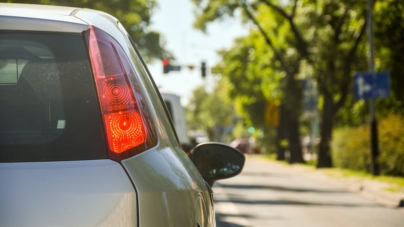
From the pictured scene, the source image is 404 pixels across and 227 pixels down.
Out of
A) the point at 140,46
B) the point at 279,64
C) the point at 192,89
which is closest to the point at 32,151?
the point at 279,64

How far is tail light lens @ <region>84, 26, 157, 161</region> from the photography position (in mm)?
2574

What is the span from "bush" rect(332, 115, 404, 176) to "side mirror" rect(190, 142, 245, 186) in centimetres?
2247

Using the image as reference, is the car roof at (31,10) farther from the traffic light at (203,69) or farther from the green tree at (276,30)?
the traffic light at (203,69)

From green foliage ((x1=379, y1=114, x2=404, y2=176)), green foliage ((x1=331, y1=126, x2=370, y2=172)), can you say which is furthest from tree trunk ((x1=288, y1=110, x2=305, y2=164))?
green foliage ((x1=379, y1=114, x2=404, y2=176))

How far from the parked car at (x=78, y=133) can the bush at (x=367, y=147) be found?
23.9m

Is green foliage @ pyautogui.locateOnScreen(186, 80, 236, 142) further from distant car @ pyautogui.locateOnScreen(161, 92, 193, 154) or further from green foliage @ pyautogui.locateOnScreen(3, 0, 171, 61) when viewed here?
distant car @ pyautogui.locateOnScreen(161, 92, 193, 154)

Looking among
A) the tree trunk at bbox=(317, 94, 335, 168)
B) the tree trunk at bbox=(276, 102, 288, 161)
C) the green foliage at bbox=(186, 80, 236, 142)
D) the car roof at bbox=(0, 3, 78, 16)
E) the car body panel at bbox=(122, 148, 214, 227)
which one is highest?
the car roof at bbox=(0, 3, 78, 16)

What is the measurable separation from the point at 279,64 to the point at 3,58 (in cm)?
3948

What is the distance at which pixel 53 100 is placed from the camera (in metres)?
2.61

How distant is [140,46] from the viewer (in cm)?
5500

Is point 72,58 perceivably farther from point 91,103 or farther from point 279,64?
point 279,64

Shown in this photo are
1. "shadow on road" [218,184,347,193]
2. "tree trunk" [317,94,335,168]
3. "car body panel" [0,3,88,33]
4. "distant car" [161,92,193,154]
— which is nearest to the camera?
"car body panel" [0,3,88,33]

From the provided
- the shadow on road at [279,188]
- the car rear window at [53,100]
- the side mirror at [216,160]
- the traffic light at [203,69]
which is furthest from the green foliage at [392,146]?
the car rear window at [53,100]

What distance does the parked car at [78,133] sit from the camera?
238 centimetres
